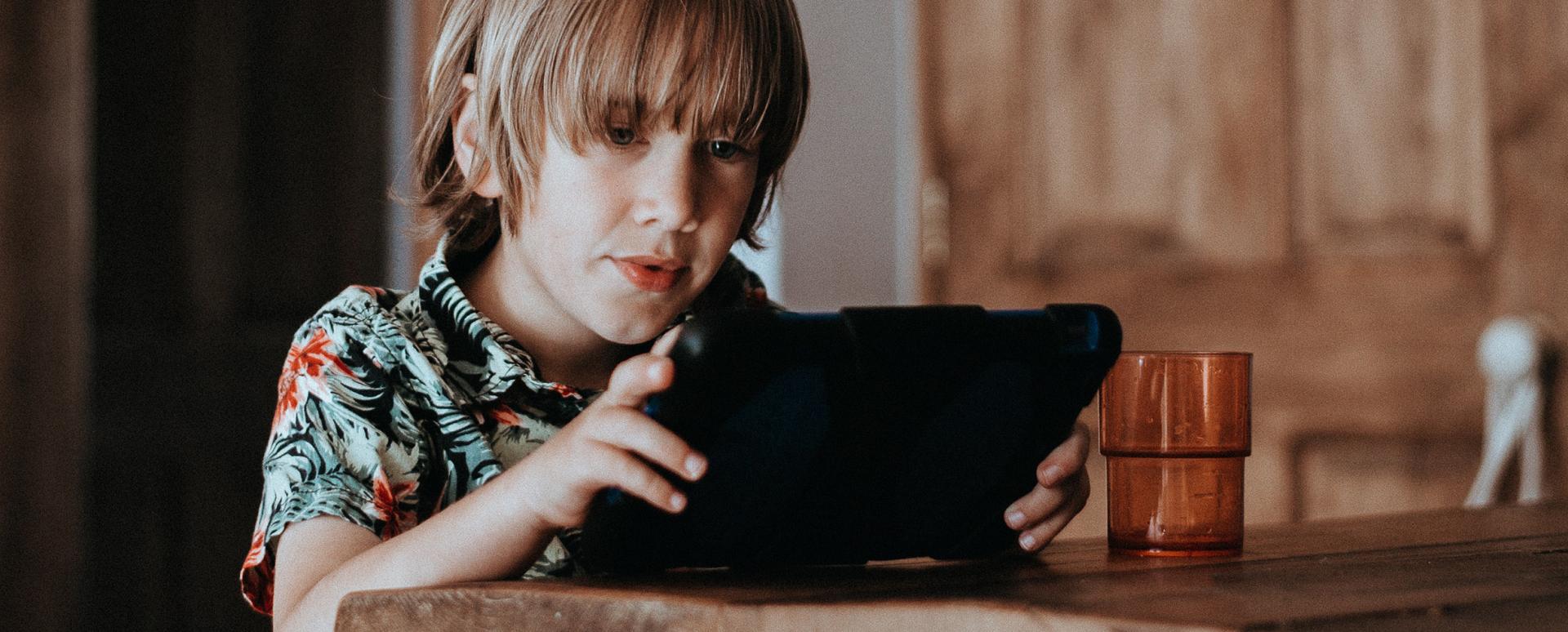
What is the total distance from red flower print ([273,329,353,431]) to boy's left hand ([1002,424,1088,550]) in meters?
0.44

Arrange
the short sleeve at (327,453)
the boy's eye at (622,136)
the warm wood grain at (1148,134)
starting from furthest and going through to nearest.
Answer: the warm wood grain at (1148,134) → the boy's eye at (622,136) → the short sleeve at (327,453)

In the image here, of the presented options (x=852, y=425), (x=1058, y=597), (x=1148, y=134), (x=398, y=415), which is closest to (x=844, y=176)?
(x=1148, y=134)

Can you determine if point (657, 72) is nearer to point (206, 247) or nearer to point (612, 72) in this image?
point (612, 72)

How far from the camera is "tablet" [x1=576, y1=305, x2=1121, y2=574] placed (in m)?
0.64

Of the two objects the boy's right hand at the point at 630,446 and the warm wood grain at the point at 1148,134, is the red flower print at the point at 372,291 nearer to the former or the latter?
the boy's right hand at the point at 630,446

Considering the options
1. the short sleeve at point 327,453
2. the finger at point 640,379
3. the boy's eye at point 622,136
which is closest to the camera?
the finger at point 640,379

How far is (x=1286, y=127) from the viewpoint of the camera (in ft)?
6.59

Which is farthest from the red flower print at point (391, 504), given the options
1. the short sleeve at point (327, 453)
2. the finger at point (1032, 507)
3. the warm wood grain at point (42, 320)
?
the warm wood grain at point (42, 320)

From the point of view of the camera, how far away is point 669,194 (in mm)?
967

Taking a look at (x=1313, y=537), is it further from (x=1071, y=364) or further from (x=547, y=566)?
(x=547, y=566)

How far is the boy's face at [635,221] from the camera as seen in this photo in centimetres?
98

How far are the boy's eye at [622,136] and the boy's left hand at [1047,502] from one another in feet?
1.18

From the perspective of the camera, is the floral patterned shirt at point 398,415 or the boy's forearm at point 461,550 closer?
the boy's forearm at point 461,550

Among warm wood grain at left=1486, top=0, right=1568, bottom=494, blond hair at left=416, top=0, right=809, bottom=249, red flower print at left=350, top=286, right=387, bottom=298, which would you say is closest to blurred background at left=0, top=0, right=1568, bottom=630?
warm wood grain at left=1486, top=0, right=1568, bottom=494
